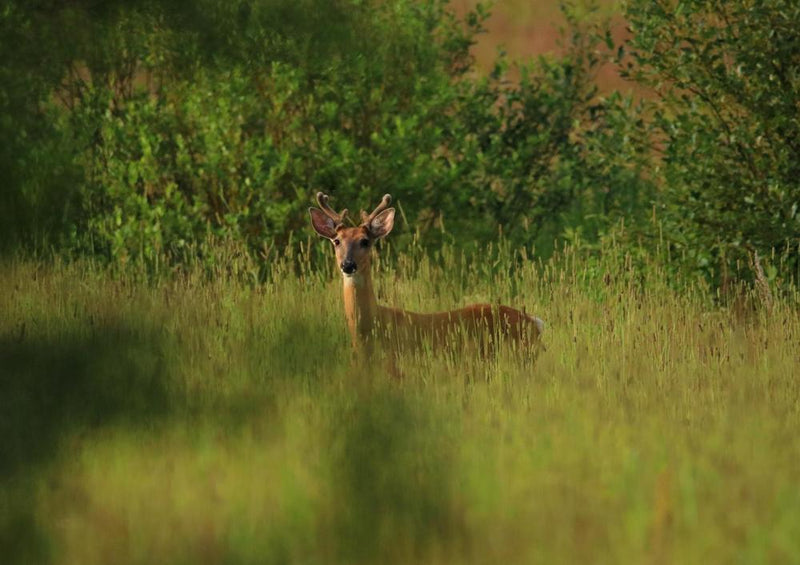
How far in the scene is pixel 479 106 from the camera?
41.2ft

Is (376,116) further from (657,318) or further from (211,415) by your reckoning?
(211,415)

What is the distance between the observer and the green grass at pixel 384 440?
5219mm

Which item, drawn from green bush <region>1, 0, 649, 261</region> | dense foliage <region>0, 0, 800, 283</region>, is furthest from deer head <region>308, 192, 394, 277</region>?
green bush <region>1, 0, 649, 261</region>

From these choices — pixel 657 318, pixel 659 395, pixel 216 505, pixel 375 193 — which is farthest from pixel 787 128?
pixel 216 505

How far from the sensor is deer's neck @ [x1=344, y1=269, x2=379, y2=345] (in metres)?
7.77

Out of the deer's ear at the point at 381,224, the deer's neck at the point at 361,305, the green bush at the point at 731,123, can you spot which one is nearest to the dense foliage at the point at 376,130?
the green bush at the point at 731,123

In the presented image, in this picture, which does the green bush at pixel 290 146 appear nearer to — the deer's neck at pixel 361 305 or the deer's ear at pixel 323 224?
the deer's ear at pixel 323 224

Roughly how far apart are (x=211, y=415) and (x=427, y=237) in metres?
5.67

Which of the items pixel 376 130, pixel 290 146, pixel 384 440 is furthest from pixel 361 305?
pixel 376 130

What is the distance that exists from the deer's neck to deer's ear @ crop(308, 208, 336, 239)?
352 millimetres

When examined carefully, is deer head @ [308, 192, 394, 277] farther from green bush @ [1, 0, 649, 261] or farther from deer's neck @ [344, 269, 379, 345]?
green bush @ [1, 0, 649, 261]

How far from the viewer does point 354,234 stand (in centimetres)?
777

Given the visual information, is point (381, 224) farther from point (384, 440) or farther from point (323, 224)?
point (384, 440)

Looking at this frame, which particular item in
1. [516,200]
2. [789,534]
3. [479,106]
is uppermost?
[479,106]
